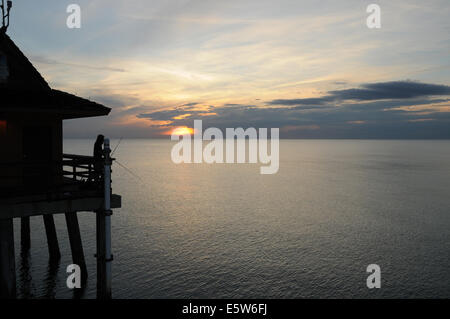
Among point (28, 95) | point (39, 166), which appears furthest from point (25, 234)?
point (28, 95)

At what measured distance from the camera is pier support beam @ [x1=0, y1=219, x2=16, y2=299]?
12.3 metres

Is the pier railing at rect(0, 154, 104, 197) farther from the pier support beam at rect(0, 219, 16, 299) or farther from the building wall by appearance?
the pier support beam at rect(0, 219, 16, 299)

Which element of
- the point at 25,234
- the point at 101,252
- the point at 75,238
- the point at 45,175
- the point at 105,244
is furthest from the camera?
the point at 25,234

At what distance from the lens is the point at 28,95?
515 inches

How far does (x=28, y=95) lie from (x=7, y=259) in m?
5.81

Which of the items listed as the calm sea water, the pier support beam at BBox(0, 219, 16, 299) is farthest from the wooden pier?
the calm sea water

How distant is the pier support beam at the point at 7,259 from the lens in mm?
12273

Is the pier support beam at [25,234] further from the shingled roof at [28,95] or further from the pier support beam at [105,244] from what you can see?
the pier support beam at [105,244]

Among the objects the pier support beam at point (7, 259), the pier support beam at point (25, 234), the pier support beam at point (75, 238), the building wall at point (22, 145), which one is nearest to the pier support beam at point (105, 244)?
the building wall at point (22, 145)

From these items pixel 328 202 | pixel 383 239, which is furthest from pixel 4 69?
pixel 328 202

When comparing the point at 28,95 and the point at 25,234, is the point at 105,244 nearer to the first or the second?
the point at 28,95

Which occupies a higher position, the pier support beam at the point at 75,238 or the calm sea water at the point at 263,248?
the pier support beam at the point at 75,238

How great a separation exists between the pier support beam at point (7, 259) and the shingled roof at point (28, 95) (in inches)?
155

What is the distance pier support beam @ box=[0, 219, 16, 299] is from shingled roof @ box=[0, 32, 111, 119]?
394 centimetres
